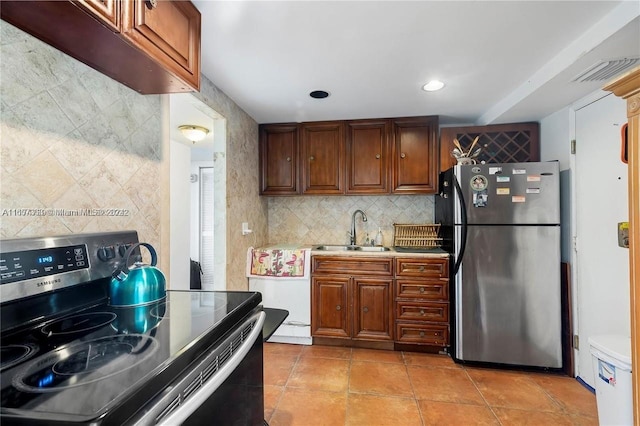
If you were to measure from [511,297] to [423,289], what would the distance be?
0.67m

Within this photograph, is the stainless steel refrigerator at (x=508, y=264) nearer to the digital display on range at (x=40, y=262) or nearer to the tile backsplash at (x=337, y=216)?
the tile backsplash at (x=337, y=216)

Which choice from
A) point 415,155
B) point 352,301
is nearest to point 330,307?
point 352,301

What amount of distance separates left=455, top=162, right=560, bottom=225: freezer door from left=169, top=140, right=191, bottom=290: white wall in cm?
262

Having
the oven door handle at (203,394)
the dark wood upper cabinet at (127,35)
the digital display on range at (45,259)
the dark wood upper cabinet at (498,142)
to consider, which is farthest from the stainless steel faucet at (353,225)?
the digital display on range at (45,259)

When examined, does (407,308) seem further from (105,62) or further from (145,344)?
(105,62)

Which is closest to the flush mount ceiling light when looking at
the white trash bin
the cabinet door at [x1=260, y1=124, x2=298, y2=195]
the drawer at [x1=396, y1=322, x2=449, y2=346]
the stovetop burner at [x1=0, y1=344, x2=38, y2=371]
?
the cabinet door at [x1=260, y1=124, x2=298, y2=195]

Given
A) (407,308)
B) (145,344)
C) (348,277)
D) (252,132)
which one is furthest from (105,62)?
(407,308)

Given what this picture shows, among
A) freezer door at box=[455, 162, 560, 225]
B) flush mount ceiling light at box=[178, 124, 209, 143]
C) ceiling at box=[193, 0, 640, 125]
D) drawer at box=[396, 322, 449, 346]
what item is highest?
ceiling at box=[193, 0, 640, 125]

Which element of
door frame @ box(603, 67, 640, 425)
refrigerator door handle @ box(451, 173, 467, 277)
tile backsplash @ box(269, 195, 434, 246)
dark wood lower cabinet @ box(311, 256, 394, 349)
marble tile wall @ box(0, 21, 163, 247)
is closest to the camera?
marble tile wall @ box(0, 21, 163, 247)

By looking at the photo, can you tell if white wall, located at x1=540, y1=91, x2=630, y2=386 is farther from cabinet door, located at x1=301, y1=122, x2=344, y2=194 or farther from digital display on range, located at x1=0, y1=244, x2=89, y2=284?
digital display on range, located at x1=0, y1=244, x2=89, y2=284

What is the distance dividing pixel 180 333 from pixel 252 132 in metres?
2.41

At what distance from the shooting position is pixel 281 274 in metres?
2.73

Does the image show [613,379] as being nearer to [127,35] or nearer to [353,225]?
[353,225]

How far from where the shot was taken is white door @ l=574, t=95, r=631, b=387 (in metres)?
1.83
